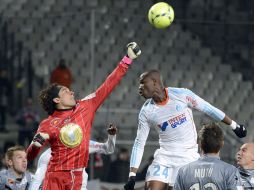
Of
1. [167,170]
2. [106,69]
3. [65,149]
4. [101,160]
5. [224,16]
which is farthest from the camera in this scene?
[224,16]

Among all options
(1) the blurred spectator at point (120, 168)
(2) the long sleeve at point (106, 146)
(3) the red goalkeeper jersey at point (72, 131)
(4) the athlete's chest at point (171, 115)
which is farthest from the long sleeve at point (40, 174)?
(1) the blurred spectator at point (120, 168)

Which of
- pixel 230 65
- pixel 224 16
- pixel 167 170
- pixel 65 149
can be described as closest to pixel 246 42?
pixel 230 65

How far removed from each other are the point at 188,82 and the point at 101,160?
2.99 metres

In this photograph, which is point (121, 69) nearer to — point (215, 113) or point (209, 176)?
point (215, 113)

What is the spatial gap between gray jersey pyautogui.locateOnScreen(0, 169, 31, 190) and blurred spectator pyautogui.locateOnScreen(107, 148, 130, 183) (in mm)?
4779

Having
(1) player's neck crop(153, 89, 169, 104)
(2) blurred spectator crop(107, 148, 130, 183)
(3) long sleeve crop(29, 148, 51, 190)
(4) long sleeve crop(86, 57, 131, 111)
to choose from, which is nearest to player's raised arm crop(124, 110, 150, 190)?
(1) player's neck crop(153, 89, 169, 104)

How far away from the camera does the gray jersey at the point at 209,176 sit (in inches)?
286

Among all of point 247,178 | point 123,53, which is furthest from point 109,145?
point 123,53

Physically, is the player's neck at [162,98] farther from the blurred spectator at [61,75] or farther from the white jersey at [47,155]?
the blurred spectator at [61,75]

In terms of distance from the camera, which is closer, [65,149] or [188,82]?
[65,149]

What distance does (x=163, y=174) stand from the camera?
966 centimetres

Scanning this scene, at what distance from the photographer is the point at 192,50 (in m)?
16.9

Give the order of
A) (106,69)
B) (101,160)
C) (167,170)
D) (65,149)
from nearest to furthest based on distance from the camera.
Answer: (65,149)
(167,170)
(101,160)
(106,69)

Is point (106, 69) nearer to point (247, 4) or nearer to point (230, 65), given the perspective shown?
point (230, 65)
